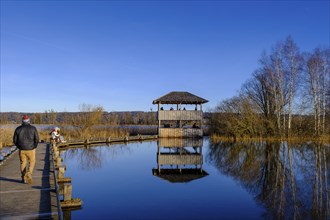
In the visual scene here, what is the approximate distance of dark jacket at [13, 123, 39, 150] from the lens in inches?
341

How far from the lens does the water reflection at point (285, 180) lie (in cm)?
867

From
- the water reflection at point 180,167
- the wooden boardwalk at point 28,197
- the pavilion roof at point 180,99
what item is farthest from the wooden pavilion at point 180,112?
the wooden boardwalk at point 28,197

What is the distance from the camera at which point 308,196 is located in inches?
393

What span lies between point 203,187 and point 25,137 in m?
7.11

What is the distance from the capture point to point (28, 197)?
7957 mm

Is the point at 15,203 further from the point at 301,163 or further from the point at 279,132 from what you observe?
the point at 279,132

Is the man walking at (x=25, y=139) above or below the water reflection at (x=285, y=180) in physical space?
above

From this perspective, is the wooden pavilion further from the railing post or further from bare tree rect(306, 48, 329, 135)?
the railing post

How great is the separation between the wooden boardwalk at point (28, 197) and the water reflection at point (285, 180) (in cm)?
599

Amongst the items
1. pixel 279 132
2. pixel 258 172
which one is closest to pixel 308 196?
pixel 258 172

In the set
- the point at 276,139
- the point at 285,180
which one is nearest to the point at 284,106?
the point at 276,139

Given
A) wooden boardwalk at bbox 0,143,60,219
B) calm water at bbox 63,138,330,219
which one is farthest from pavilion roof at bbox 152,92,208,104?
wooden boardwalk at bbox 0,143,60,219

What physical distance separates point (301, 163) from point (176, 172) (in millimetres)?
7458

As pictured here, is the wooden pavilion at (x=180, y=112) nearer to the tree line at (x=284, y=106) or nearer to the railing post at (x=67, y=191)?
the tree line at (x=284, y=106)
